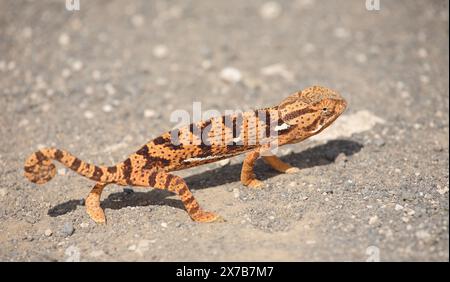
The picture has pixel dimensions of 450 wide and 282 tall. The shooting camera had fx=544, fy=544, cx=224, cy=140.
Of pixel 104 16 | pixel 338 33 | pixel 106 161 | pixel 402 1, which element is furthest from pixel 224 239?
pixel 402 1

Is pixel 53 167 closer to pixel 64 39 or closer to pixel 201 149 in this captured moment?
pixel 201 149

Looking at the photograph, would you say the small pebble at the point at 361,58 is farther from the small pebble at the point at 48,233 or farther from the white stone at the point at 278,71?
the small pebble at the point at 48,233

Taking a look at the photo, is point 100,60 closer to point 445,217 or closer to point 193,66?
point 193,66

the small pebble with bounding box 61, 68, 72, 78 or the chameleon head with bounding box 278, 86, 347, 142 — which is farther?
the small pebble with bounding box 61, 68, 72, 78

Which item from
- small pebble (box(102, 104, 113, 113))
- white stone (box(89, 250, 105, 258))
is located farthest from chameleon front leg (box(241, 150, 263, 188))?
small pebble (box(102, 104, 113, 113))

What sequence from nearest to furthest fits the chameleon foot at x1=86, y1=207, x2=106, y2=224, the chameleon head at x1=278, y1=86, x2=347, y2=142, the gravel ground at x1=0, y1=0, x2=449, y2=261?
the gravel ground at x1=0, y1=0, x2=449, y2=261, the chameleon foot at x1=86, y1=207, x2=106, y2=224, the chameleon head at x1=278, y1=86, x2=347, y2=142

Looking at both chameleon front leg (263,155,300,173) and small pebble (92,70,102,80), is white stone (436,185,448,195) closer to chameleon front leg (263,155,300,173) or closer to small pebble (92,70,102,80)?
chameleon front leg (263,155,300,173)

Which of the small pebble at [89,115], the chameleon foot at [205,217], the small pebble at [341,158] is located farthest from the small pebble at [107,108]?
the small pebble at [341,158]
